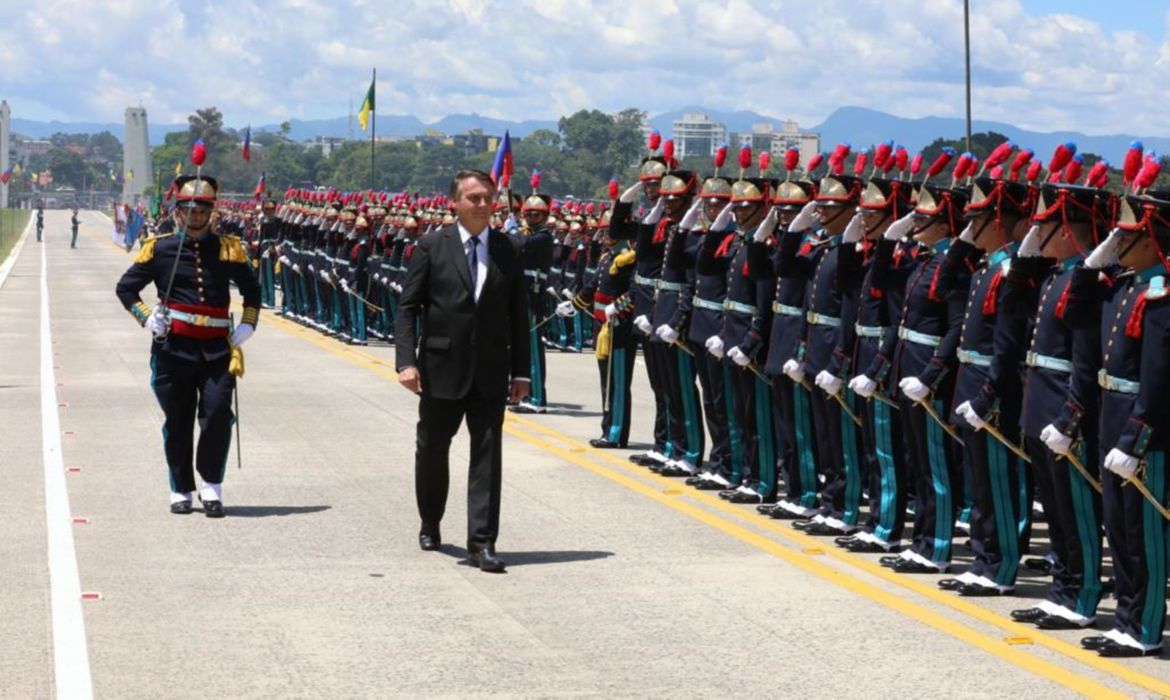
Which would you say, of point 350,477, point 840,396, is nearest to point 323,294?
point 350,477

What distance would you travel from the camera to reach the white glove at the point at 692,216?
1292 centimetres

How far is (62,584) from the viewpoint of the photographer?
9227mm

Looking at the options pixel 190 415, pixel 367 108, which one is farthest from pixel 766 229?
pixel 367 108

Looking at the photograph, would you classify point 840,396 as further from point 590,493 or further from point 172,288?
point 172,288

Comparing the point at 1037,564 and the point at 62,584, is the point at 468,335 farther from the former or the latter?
the point at 1037,564

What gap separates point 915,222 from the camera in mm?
10070

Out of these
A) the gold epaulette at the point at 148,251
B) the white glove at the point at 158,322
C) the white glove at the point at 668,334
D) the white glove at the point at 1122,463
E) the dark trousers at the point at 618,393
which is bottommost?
the dark trousers at the point at 618,393

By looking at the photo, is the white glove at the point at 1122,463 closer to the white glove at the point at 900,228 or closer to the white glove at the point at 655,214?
the white glove at the point at 900,228

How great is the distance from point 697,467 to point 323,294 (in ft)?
59.0

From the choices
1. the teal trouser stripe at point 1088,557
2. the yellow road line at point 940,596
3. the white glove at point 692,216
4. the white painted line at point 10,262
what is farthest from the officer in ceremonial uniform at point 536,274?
the white painted line at point 10,262

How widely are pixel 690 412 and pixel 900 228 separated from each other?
3554 mm

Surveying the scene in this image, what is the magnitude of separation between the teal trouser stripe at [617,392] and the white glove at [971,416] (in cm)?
585

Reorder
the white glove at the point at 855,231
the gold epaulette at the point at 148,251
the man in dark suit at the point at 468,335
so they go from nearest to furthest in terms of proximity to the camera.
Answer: the man in dark suit at the point at 468,335 < the white glove at the point at 855,231 < the gold epaulette at the point at 148,251

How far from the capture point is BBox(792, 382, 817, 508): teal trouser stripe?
11.6m
